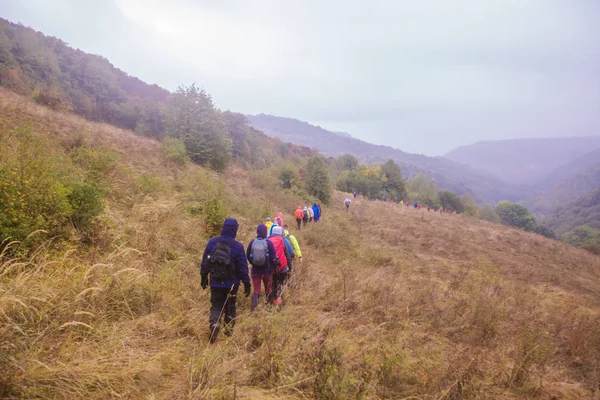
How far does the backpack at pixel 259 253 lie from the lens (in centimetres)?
444

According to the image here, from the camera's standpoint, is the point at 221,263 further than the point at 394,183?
No

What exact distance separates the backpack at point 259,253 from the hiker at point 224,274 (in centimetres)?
64

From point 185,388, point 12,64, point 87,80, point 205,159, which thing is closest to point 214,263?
point 185,388

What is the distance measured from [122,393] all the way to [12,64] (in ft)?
137

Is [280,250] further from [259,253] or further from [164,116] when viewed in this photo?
[164,116]

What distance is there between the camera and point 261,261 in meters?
4.44

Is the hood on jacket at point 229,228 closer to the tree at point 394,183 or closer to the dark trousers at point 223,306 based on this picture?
the dark trousers at point 223,306

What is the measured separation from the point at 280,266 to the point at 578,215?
17060 centimetres

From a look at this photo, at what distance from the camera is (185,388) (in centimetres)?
239

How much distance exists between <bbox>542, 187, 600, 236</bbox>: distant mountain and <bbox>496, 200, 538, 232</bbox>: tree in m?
46.9

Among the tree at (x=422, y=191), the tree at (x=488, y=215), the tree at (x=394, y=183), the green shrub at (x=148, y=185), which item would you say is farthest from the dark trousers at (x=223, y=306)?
the tree at (x=488, y=215)

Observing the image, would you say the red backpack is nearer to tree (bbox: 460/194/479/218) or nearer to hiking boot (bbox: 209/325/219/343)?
hiking boot (bbox: 209/325/219/343)

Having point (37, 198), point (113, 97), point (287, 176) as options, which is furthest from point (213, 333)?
point (113, 97)

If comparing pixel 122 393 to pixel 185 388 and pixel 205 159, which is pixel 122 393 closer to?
pixel 185 388
